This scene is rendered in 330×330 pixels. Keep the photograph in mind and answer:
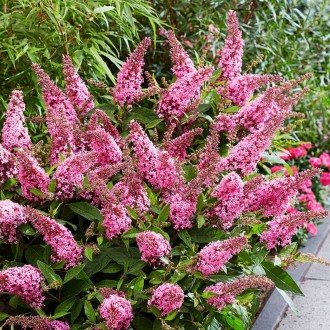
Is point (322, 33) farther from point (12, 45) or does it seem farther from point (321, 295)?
point (12, 45)

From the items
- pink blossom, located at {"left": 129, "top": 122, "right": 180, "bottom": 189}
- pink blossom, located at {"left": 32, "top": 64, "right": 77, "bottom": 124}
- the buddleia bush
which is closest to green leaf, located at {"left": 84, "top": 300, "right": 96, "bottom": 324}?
the buddleia bush

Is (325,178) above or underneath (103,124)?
underneath

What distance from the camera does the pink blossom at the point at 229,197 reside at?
257 centimetres

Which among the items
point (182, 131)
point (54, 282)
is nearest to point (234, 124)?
point (182, 131)

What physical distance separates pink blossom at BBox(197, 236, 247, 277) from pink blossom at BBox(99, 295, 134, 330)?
29cm

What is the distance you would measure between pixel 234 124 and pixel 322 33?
9.38 feet

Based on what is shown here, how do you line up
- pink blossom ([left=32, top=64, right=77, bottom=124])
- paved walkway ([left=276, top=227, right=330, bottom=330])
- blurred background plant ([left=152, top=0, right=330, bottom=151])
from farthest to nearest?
blurred background plant ([left=152, top=0, right=330, bottom=151]), paved walkway ([left=276, top=227, right=330, bottom=330]), pink blossom ([left=32, top=64, right=77, bottom=124])

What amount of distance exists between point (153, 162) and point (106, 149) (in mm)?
189

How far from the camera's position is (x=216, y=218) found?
2699 millimetres

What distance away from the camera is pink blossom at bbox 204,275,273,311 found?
2424mm

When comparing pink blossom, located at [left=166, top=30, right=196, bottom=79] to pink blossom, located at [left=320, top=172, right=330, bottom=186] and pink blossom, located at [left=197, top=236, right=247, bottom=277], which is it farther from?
pink blossom, located at [left=320, top=172, right=330, bottom=186]

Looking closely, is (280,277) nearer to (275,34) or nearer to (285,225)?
(285,225)

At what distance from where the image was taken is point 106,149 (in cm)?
275

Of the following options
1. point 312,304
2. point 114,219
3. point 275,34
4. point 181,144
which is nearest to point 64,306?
point 114,219
